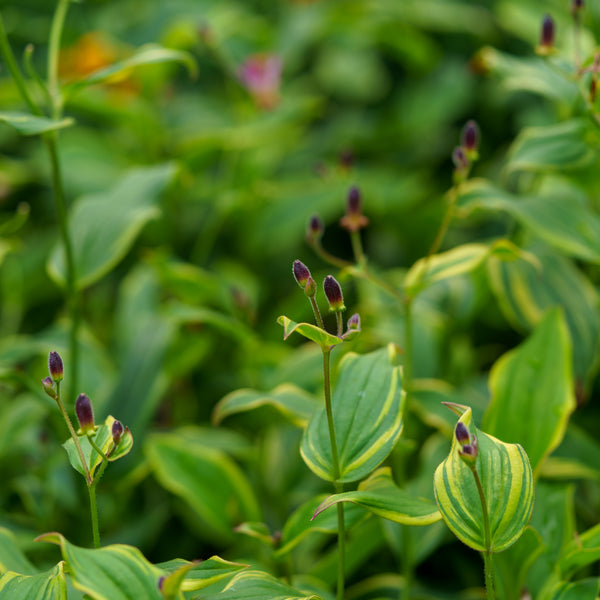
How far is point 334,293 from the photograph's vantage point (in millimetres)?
567

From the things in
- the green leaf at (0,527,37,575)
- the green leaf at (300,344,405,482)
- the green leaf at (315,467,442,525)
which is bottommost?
the green leaf at (0,527,37,575)

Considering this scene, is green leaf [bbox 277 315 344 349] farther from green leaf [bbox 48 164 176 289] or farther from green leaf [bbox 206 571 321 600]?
green leaf [bbox 48 164 176 289]

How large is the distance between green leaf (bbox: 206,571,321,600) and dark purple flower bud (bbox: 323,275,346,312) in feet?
0.73

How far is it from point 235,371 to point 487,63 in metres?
0.63

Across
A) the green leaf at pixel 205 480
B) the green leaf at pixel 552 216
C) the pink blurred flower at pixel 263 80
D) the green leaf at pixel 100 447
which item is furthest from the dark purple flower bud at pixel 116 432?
the pink blurred flower at pixel 263 80

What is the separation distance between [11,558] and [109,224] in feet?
1.51

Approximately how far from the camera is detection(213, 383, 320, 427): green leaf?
0.75 meters

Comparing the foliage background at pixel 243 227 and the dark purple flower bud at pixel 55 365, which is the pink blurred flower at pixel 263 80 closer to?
the foliage background at pixel 243 227

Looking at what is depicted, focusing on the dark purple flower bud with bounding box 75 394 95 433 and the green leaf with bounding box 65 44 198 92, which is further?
the green leaf with bounding box 65 44 198 92

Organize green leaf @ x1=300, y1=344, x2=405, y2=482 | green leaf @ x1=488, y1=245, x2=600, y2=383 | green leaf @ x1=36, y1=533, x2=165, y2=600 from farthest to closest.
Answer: green leaf @ x1=488, y1=245, x2=600, y2=383, green leaf @ x1=300, y1=344, x2=405, y2=482, green leaf @ x1=36, y1=533, x2=165, y2=600

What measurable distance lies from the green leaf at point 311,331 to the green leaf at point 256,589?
0.64ft

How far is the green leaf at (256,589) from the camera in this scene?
0.57 m

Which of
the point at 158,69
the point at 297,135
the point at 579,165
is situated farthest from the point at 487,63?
the point at 158,69

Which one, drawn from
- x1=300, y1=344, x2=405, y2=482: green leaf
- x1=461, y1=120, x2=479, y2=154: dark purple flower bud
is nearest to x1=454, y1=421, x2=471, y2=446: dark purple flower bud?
x1=300, y1=344, x2=405, y2=482: green leaf
